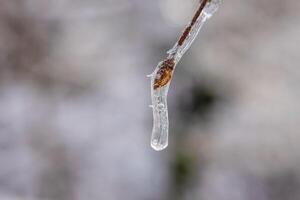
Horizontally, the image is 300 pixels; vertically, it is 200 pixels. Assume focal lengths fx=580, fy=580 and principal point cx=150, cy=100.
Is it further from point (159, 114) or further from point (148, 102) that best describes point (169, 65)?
point (148, 102)

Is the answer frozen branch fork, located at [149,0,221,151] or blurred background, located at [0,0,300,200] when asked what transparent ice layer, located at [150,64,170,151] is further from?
blurred background, located at [0,0,300,200]

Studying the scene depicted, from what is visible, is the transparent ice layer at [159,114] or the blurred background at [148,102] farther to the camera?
the blurred background at [148,102]

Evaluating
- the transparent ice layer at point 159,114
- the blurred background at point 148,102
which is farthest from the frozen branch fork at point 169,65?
the blurred background at point 148,102

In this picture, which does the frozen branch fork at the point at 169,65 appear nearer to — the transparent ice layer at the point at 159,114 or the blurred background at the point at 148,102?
the transparent ice layer at the point at 159,114

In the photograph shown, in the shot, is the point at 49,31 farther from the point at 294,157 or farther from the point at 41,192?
the point at 294,157

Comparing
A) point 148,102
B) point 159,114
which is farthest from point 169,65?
point 148,102

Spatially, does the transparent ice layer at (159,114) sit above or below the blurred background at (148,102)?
below
